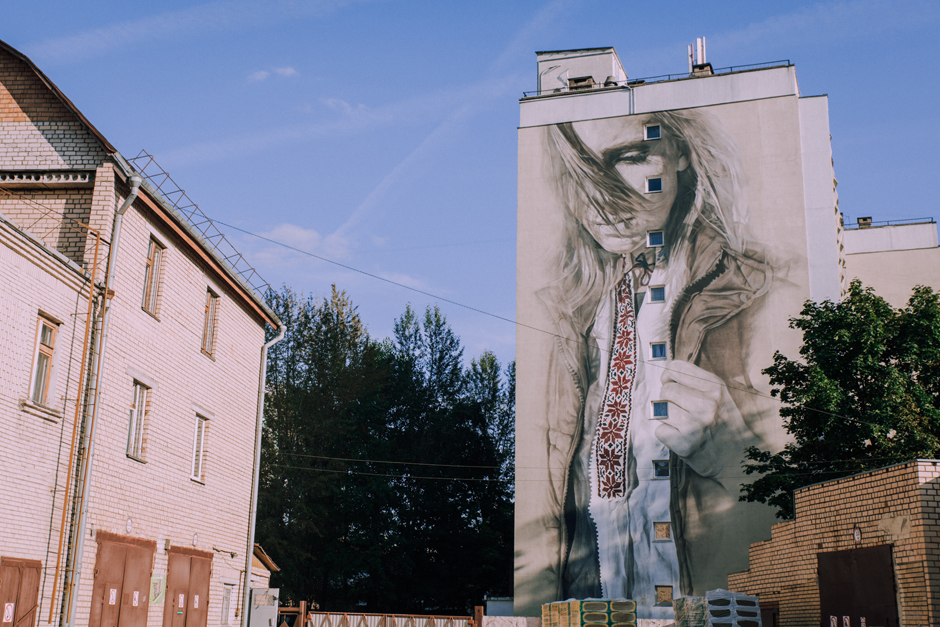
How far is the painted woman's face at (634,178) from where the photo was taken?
1649 inches

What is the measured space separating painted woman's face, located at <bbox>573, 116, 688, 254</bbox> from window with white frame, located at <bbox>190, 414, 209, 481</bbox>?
83.0ft

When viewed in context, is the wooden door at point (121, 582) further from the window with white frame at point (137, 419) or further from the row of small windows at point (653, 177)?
the row of small windows at point (653, 177)

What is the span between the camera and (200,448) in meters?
21.2

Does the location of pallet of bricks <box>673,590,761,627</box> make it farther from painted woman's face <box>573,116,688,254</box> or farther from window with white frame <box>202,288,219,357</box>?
painted woman's face <box>573,116,688,254</box>

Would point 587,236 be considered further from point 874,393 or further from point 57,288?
point 57,288

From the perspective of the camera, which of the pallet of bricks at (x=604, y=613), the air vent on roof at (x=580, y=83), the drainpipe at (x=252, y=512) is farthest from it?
the air vent on roof at (x=580, y=83)

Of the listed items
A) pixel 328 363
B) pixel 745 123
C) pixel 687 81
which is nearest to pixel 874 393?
pixel 745 123

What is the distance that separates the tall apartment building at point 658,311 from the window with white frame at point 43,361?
1118 inches

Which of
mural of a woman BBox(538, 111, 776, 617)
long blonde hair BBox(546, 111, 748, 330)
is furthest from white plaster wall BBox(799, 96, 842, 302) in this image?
long blonde hair BBox(546, 111, 748, 330)

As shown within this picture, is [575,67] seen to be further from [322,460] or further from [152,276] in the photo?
[152,276]

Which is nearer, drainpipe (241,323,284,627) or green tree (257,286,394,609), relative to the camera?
drainpipe (241,323,284,627)

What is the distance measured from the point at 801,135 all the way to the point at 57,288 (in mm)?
35614

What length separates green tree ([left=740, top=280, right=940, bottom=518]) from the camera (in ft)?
89.5

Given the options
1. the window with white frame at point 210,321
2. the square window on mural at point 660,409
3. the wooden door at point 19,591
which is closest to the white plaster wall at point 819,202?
the square window on mural at point 660,409
